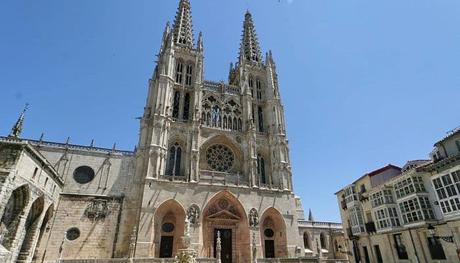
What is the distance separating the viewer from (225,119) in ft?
89.0

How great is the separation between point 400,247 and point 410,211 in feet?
9.35

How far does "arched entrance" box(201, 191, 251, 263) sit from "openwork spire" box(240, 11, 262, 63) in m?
18.0

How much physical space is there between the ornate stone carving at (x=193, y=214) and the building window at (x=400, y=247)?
1490cm

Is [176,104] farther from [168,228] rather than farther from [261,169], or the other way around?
[168,228]

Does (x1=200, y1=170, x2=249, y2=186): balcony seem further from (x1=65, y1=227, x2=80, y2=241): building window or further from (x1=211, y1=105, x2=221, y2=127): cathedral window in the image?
(x1=65, y1=227, x2=80, y2=241): building window

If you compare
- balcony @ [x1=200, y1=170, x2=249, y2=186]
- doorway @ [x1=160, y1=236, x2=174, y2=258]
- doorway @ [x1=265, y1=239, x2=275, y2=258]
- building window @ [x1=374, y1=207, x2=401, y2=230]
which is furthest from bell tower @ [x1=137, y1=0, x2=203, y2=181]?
building window @ [x1=374, y1=207, x2=401, y2=230]

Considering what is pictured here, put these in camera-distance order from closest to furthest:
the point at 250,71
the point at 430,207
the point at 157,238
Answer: the point at 430,207, the point at 157,238, the point at 250,71

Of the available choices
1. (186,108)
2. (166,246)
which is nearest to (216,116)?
(186,108)

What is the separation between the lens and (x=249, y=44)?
35656mm

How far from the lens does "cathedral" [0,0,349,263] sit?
53.0ft

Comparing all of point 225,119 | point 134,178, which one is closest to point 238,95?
point 225,119

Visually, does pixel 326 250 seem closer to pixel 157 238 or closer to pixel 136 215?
pixel 157 238

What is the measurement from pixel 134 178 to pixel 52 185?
18.4 feet

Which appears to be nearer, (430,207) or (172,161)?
(430,207)
